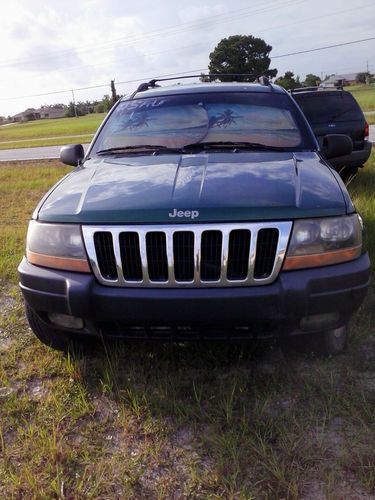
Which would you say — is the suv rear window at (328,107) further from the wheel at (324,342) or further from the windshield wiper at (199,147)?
the wheel at (324,342)

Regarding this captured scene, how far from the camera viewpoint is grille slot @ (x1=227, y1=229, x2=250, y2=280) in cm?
234

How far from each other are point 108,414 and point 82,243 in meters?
0.88

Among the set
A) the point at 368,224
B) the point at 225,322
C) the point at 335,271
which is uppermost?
the point at 335,271

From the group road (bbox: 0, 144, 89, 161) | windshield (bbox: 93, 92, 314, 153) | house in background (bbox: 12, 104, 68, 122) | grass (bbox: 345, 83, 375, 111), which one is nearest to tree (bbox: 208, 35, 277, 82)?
grass (bbox: 345, 83, 375, 111)

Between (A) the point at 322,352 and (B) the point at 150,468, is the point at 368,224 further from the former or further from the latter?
(B) the point at 150,468

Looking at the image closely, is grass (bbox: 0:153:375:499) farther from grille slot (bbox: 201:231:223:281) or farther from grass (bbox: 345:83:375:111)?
grass (bbox: 345:83:375:111)

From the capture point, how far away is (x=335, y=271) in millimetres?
2400

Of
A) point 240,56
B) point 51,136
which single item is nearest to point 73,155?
point 51,136

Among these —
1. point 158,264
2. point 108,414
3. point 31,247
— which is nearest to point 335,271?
point 158,264

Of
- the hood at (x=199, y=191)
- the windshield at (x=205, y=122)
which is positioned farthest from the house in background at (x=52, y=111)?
the hood at (x=199, y=191)

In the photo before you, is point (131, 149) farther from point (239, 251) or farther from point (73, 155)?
point (239, 251)

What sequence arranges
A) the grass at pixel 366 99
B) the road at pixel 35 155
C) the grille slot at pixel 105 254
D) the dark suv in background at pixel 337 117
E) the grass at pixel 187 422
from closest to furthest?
the grass at pixel 187 422 < the grille slot at pixel 105 254 < the dark suv in background at pixel 337 117 < the road at pixel 35 155 < the grass at pixel 366 99

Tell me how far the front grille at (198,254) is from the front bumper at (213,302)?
5 centimetres

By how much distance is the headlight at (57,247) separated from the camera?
2475 mm
